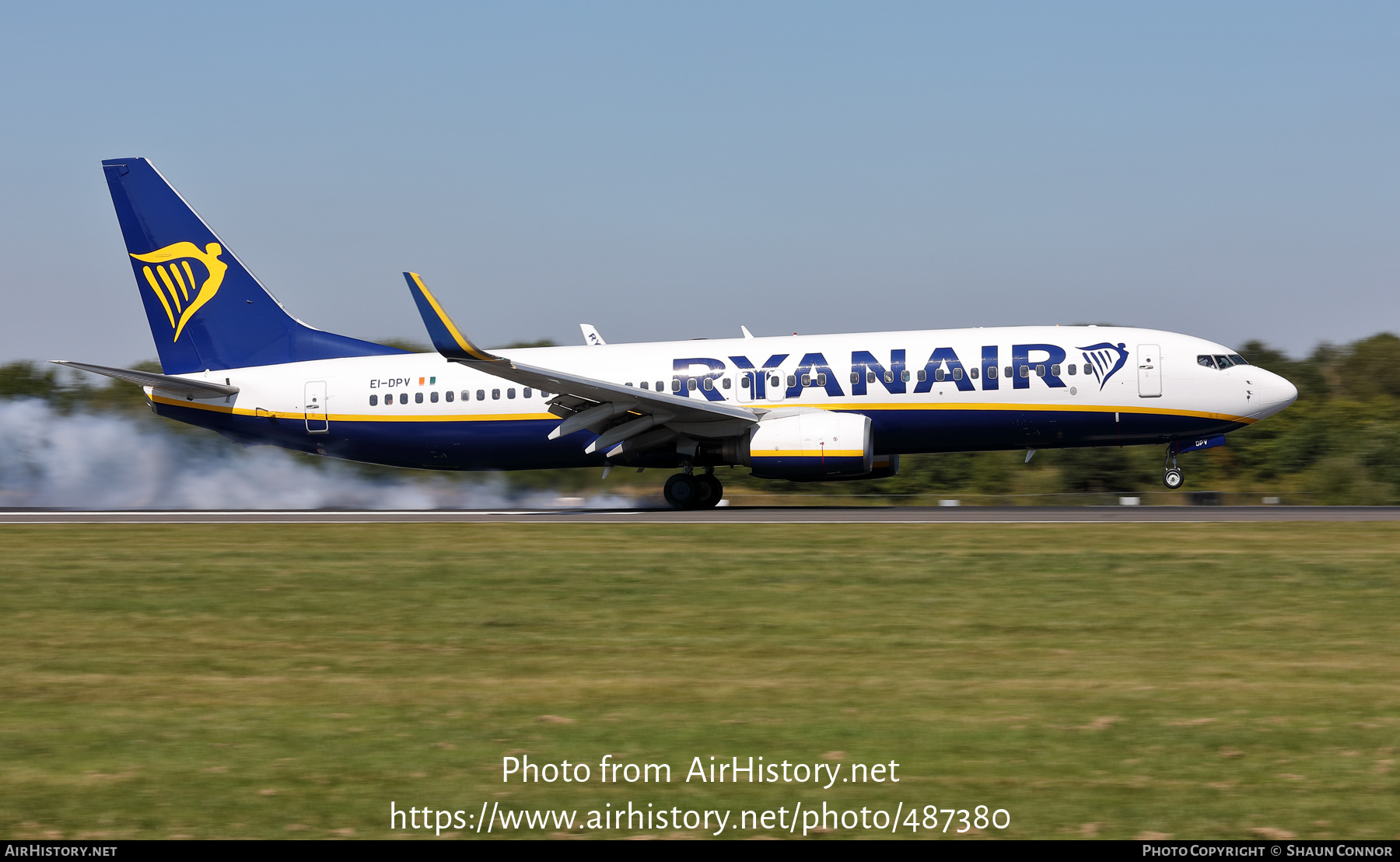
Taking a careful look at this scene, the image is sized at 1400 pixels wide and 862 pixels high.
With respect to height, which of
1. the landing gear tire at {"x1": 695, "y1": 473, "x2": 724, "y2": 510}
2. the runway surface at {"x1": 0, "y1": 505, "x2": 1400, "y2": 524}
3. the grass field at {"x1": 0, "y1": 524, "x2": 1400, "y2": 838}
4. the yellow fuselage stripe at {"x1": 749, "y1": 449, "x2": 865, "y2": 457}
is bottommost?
the grass field at {"x1": 0, "y1": 524, "x2": 1400, "y2": 838}

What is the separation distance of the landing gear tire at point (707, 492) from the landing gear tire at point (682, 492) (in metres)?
0.05

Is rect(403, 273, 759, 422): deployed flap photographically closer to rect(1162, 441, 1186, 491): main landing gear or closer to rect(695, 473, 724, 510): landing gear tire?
rect(695, 473, 724, 510): landing gear tire

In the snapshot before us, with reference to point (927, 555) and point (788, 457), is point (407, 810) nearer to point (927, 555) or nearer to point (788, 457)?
point (927, 555)

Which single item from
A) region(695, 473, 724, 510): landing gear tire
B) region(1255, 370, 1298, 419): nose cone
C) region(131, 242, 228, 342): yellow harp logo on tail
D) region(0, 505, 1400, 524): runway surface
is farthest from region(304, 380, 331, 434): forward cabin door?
region(1255, 370, 1298, 419): nose cone

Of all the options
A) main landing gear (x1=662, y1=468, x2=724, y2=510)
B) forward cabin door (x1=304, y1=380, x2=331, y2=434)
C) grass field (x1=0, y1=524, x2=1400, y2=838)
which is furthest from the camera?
forward cabin door (x1=304, y1=380, x2=331, y2=434)

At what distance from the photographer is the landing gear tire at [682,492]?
26.2 metres

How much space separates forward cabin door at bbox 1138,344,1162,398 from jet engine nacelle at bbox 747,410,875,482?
560cm

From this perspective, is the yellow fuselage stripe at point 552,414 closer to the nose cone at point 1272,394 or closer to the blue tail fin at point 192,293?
the nose cone at point 1272,394

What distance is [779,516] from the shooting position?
24.5 meters

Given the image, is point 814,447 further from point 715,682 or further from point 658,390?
point 715,682

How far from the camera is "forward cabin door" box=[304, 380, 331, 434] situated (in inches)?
1112

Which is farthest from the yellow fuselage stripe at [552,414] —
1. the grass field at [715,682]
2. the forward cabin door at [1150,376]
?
the grass field at [715,682]

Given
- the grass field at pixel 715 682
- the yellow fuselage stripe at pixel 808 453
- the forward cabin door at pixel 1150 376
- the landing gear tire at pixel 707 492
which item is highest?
the forward cabin door at pixel 1150 376
